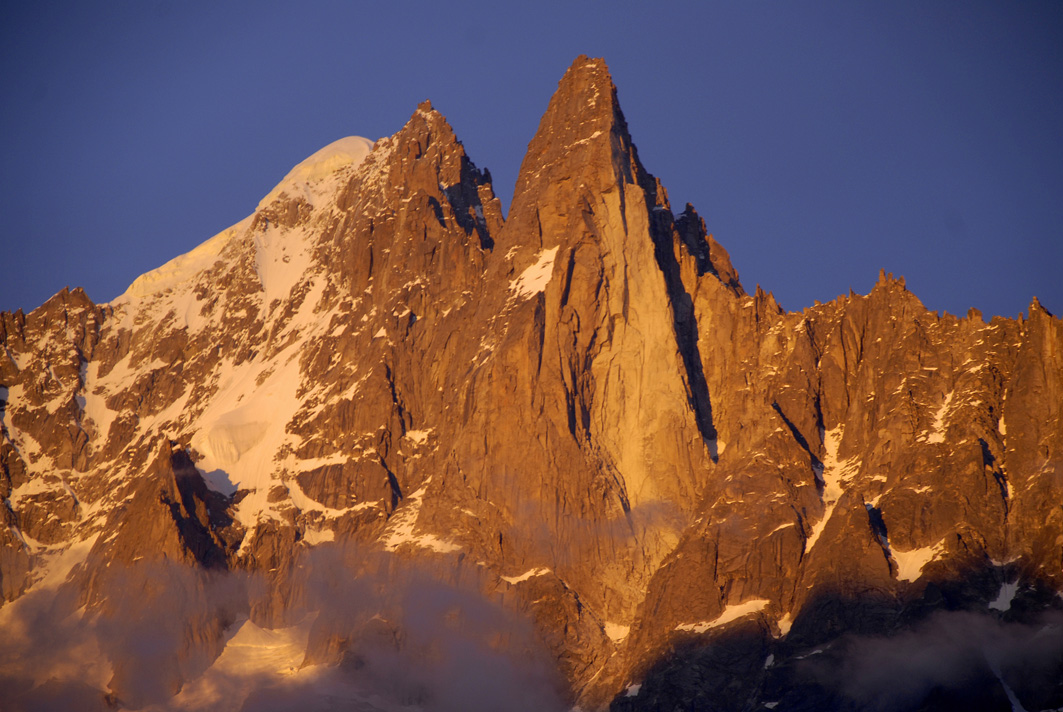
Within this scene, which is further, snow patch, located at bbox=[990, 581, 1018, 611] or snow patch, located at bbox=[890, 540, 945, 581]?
snow patch, located at bbox=[890, 540, 945, 581]

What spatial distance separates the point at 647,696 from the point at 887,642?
2625cm

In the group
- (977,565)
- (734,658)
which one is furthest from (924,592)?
(734,658)

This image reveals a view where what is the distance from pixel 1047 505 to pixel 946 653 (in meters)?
20.0

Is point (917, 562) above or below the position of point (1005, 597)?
above

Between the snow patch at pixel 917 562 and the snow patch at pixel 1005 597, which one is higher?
the snow patch at pixel 917 562

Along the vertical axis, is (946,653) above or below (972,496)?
below

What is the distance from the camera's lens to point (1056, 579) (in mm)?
187875

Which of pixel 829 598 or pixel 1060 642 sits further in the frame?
pixel 829 598

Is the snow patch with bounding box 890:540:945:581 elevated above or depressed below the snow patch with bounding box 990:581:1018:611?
above

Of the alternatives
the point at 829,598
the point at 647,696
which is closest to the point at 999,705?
the point at 829,598

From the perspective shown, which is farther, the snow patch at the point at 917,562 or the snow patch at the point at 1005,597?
the snow patch at the point at 917,562

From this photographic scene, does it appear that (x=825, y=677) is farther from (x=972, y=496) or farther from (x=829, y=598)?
(x=972, y=496)

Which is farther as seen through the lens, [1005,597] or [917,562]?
[917,562]

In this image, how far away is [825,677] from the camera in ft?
627
